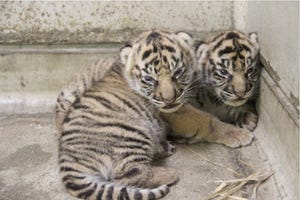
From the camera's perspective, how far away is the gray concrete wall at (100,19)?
153 inches

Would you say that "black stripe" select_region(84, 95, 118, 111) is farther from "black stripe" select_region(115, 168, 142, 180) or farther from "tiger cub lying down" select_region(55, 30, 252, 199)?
"black stripe" select_region(115, 168, 142, 180)

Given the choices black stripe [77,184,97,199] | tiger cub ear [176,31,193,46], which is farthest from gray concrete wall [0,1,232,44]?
black stripe [77,184,97,199]

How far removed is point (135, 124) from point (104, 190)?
527 mm

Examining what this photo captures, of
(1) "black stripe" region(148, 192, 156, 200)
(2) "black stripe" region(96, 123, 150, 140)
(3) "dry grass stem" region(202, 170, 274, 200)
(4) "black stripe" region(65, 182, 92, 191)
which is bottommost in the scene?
(3) "dry grass stem" region(202, 170, 274, 200)

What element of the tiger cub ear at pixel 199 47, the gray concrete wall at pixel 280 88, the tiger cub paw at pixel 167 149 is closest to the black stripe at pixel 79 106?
the tiger cub paw at pixel 167 149


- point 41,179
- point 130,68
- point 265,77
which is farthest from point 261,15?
point 41,179

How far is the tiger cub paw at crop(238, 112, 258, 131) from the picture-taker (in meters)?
3.60

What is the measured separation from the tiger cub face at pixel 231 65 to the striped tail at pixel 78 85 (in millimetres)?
752

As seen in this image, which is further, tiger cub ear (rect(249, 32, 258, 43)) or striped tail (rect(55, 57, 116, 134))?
striped tail (rect(55, 57, 116, 134))

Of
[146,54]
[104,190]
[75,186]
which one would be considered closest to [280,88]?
[146,54]

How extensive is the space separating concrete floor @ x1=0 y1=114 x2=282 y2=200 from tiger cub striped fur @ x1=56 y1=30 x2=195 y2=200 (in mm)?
123

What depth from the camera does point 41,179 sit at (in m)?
3.23

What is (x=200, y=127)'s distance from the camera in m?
3.54

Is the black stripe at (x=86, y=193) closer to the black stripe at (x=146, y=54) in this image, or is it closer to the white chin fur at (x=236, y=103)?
the black stripe at (x=146, y=54)
